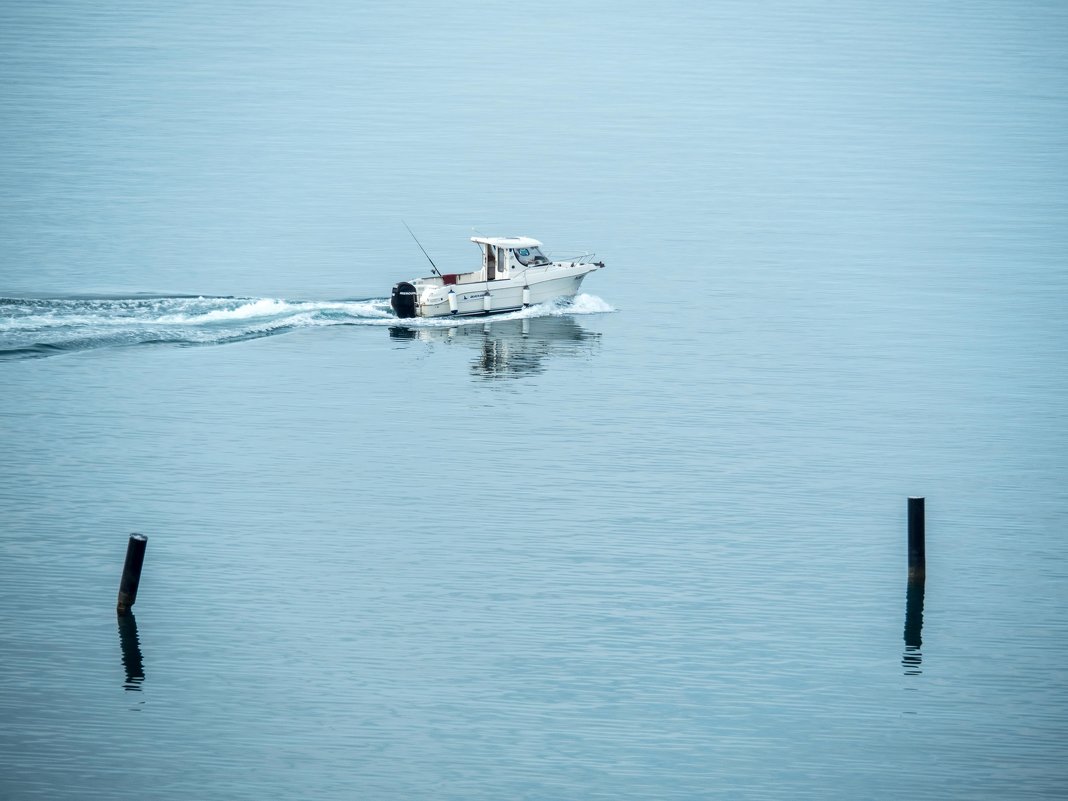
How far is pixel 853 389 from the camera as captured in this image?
50.1m

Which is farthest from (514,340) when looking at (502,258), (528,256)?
(528,256)

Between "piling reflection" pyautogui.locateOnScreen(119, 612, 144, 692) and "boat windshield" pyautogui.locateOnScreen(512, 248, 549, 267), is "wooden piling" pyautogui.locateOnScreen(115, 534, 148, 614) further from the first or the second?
"boat windshield" pyautogui.locateOnScreen(512, 248, 549, 267)

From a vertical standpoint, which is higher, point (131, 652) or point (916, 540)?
point (916, 540)

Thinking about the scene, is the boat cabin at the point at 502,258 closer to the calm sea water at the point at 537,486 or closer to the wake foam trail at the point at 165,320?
the wake foam trail at the point at 165,320

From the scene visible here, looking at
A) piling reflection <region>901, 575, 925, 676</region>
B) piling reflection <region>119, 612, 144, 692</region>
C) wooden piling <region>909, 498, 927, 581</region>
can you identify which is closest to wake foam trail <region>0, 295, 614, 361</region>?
piling reflection <region>119, 612, 144, 692</region>

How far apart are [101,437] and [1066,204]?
60507mm

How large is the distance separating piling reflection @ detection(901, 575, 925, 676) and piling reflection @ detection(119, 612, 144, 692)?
14444mm

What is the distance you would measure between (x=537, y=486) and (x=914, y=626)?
11.6 meters

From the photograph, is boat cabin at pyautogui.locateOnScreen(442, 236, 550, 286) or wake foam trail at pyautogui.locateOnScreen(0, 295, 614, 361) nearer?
wake foam trail at pyautogui.locateOnScreen(0, 295, 614, 361)

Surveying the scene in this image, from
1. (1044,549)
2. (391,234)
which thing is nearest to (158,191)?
(391,234)

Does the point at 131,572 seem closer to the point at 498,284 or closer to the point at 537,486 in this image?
the point at 537,486

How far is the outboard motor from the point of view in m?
56.4

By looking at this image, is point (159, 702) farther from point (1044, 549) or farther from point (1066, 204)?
point (1066, 204)

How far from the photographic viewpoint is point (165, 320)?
5562 cm
